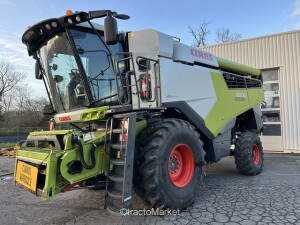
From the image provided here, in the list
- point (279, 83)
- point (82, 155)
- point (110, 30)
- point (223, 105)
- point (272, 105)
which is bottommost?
point (82, 155)

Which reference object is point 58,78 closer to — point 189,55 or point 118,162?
point 118,162

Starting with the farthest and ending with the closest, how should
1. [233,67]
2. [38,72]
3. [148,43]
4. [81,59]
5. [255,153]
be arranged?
1. [255,153]
2. [233,67]
3. [38,72]
4. [148,43]
5. [81,59]

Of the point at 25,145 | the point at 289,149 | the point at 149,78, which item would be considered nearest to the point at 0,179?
the point at 25,145

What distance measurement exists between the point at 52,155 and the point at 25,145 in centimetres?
157

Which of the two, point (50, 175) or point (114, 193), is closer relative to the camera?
point (50, 175)

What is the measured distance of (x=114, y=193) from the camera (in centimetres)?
377

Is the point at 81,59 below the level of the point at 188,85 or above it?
above

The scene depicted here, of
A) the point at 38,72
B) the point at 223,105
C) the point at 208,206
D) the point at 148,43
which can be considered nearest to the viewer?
the point at 208,206

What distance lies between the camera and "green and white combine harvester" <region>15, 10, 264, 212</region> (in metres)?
3.83

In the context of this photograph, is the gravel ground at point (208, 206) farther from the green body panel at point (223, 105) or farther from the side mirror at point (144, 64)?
the side mirror at point (144, 64)

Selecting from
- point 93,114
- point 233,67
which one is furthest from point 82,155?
point 233,67

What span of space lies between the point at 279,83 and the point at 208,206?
798 cm

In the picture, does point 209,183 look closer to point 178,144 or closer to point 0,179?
point 178,144

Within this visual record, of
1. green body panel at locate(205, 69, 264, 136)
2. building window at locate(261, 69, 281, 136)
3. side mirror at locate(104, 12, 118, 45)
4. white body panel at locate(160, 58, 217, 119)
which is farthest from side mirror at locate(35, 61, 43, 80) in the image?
building window at locate(261, 69, 281, 136)
